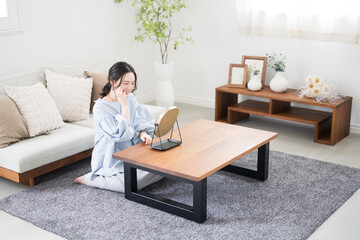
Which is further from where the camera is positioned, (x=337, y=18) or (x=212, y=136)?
(x=337, y=18)

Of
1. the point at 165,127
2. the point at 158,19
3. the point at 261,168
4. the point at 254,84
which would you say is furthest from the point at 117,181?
the point at 158,19

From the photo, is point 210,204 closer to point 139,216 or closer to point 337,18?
point 139,216

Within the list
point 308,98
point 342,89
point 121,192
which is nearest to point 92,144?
point 121,192

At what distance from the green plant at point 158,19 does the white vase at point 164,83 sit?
0.09 meters

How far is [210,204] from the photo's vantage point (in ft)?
10.5

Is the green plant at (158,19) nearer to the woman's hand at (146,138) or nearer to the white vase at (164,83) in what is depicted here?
the white vase at (164,83)

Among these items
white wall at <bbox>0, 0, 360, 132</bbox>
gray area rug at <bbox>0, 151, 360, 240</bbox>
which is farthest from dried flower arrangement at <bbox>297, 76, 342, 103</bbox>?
gray area rug at <bbox>0, 151, 360, 240</bbox>

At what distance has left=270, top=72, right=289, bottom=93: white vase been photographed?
4680 millimetres

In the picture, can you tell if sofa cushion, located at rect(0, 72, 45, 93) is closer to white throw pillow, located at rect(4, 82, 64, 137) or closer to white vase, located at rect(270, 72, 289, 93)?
white throw pillow, located at rect(4, 82, 64, 137)

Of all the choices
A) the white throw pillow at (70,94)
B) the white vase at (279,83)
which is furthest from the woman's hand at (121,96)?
the white vase at (279,83)

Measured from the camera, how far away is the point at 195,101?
227 inches

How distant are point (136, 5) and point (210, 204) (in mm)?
3005

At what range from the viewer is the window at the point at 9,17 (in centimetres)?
415

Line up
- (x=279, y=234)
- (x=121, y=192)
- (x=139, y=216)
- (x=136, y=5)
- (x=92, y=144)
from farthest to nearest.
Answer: (x=136, y=5) → (x=92, y=144) → (x=121, y=192) → (x=139, y=216) → (x=279, y=234)
